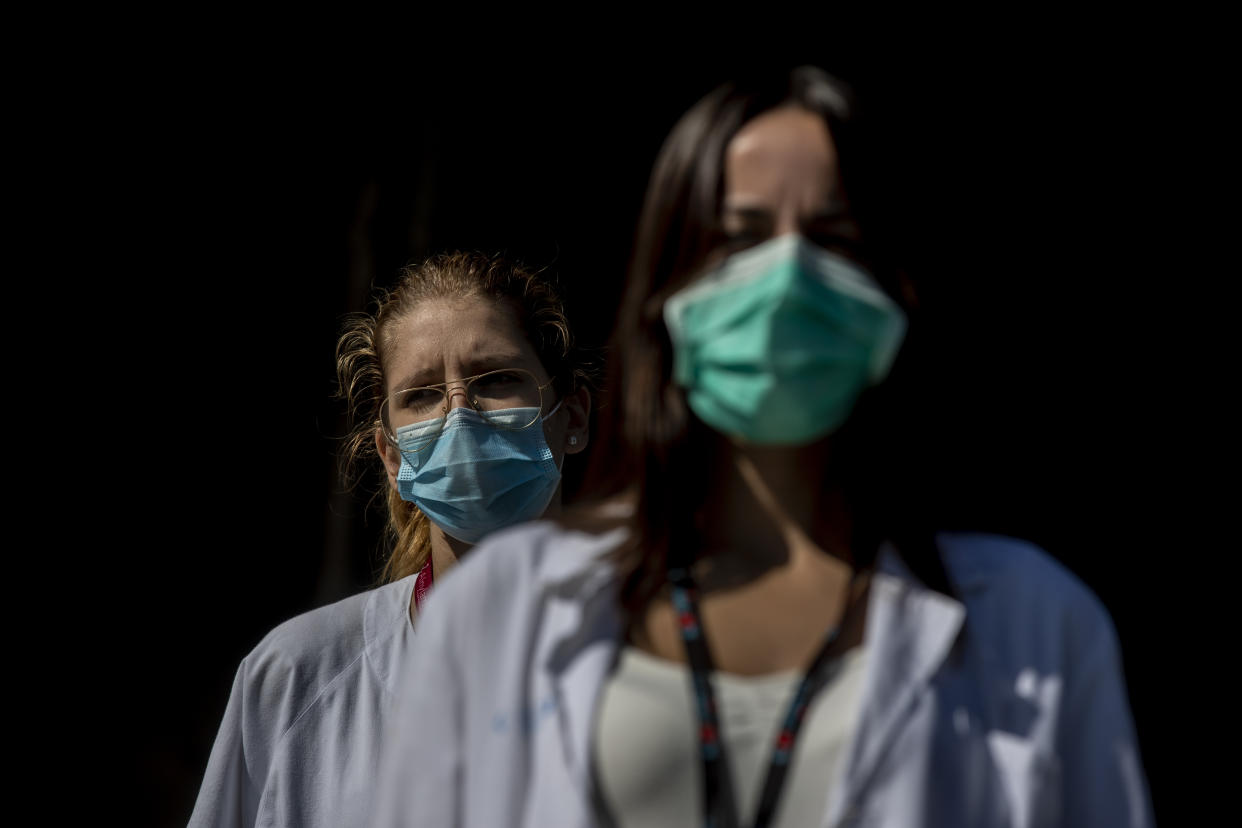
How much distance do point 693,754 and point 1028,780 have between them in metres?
0.35

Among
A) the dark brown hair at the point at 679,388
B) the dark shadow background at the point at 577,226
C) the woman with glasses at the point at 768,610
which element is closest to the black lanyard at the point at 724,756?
the woman with glasses at the point at 768,610

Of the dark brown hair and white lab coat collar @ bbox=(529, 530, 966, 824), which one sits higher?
the dark brown hair

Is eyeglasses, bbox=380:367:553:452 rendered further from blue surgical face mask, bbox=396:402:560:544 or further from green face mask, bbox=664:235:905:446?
green face mask, bbox=664:235:905:446

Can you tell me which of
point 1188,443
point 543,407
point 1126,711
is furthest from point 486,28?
point 1126,711

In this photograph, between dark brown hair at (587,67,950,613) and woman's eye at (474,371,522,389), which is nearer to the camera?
dark brown hair at (587,67,950,613)

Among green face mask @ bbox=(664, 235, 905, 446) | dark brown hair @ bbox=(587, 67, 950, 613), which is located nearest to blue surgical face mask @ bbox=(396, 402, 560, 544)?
dark brown hair @ bbox=(587, 67, 950, 613)

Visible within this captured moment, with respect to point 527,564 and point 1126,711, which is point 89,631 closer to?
point 527,564

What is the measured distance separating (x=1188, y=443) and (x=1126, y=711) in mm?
3906

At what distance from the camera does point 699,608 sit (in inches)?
61.1

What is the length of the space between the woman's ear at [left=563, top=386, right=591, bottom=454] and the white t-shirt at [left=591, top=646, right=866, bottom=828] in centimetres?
136

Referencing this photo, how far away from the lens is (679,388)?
1605 mm

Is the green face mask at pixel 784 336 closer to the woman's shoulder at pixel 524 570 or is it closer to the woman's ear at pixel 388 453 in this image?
the woman's shoulder at pixel 524 570

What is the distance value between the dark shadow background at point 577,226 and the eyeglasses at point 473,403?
7.25 feet

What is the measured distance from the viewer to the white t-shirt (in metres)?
1.44
